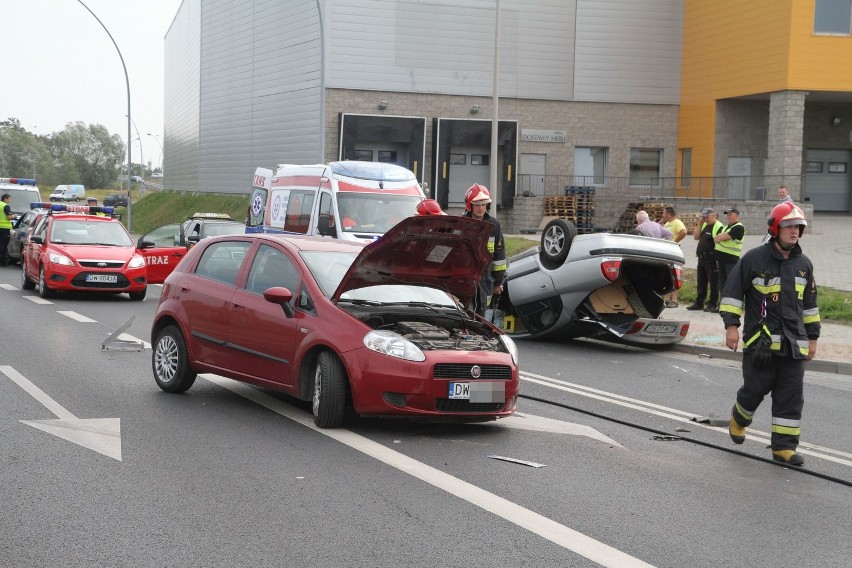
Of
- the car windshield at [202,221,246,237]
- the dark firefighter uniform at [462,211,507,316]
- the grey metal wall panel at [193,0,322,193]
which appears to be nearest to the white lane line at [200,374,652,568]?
the dark firefighter uniform at [462,211,507,316]

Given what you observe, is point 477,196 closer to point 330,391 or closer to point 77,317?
point 330,391

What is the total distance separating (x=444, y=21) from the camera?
40656 mm

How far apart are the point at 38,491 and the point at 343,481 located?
173cm

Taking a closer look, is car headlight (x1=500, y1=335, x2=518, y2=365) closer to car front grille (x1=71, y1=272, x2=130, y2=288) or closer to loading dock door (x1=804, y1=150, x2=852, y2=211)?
car front grille (x1=71, y1=272, x2=130, y2=288)

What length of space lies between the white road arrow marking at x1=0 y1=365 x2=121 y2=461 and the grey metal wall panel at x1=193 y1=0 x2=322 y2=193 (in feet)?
96.9

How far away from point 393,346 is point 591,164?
3525 centimetres

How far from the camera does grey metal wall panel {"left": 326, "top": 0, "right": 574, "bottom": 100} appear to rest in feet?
130

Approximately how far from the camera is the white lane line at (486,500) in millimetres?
5305

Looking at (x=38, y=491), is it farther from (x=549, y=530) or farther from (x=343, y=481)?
(x=549, y=530)

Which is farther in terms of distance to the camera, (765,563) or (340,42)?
(340,42)

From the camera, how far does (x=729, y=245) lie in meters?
18.2

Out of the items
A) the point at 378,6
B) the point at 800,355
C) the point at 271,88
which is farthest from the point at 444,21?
the point at 800,355

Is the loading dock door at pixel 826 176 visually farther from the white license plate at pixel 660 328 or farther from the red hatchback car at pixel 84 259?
the white license plate at pixel 660 328

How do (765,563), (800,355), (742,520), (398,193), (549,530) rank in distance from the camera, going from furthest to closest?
(398,193), (800,355), (742,520), (549,530), (765,563)
